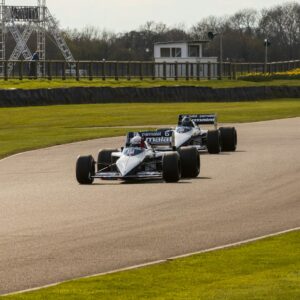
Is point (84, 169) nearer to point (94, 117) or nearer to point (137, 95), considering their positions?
point (94, 117)

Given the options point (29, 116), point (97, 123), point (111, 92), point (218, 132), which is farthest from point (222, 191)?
point (111, 92)

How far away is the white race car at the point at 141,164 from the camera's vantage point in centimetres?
2136

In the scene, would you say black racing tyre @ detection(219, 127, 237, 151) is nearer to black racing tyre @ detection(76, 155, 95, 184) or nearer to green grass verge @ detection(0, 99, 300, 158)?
green grass verge @ detection(0, 99, 300, 158)

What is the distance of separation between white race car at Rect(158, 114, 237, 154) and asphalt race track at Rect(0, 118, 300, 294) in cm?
76

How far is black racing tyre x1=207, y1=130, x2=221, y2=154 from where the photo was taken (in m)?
28.1

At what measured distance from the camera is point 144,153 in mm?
21672

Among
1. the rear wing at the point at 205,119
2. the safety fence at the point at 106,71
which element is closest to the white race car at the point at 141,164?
the rear wing at the point at 205,119

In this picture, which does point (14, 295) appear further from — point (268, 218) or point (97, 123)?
point (97, 123)

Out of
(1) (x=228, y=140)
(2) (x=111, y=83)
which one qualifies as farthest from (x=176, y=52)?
(1) (x=228, y=140)

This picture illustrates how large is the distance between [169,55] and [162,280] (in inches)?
3549

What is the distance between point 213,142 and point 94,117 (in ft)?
66.5

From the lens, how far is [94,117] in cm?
4809

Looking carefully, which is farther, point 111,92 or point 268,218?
point 111,92

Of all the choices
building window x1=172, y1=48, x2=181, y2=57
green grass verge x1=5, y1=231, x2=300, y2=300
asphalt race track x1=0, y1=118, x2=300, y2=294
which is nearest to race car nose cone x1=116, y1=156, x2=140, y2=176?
asphalt race track x1=0, y1=118, x2=300, y2=294
